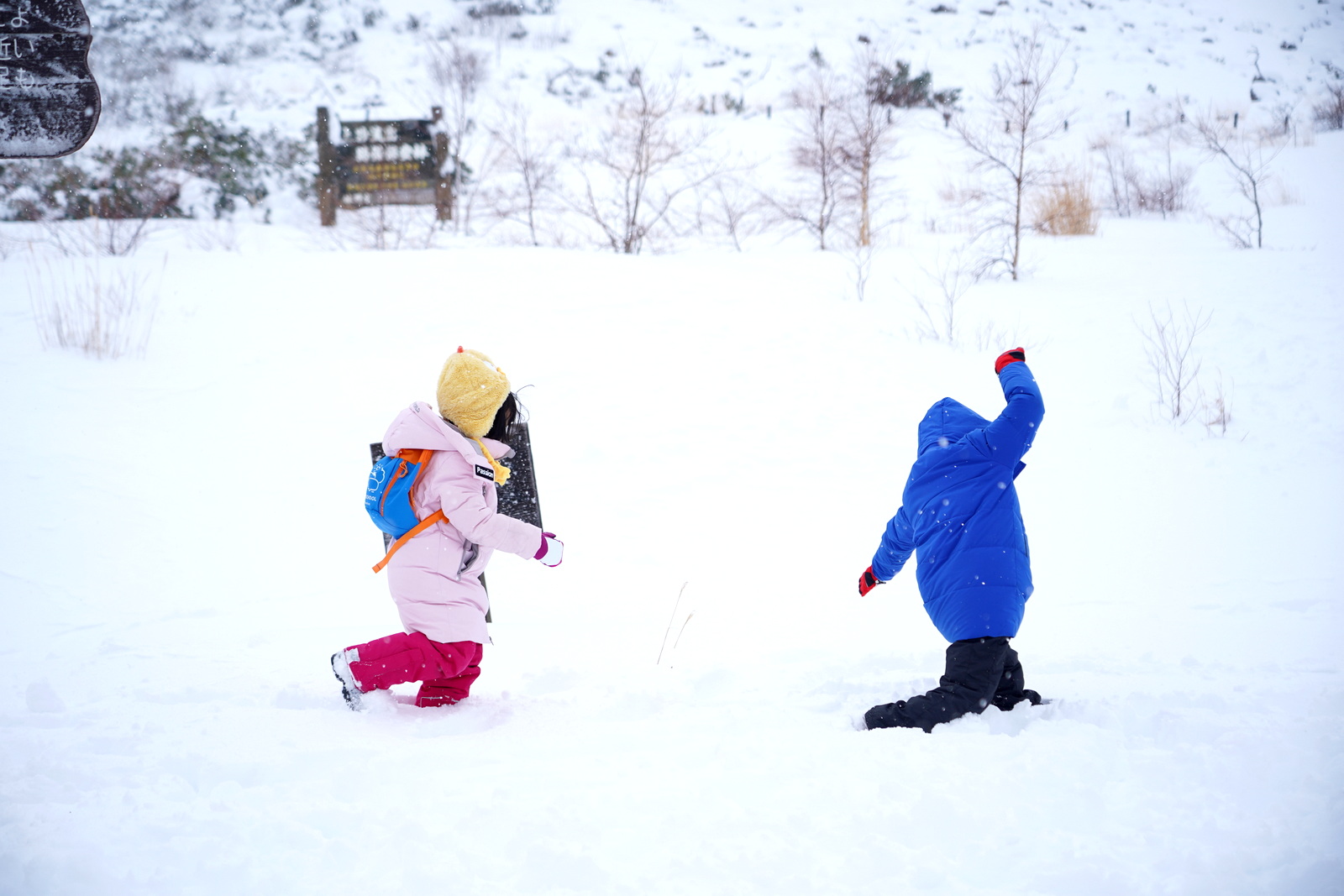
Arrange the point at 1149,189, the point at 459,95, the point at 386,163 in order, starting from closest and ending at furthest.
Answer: the point at 386,163
the point at 1149,189
the point at 459,95

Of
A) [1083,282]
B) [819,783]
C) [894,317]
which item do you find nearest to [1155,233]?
[1083,282]

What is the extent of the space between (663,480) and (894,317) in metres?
3.46

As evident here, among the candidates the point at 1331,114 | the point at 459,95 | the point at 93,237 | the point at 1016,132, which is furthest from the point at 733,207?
the point at 1331,114

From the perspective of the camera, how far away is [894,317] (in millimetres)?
7484

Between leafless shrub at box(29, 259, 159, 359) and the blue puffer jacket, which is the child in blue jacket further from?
leafless shrub at box(29, 259, 159, 359)

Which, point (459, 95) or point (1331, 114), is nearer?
point (1331, 114)

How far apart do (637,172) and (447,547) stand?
768 cm

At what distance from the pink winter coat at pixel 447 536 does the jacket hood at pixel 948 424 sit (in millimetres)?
1292

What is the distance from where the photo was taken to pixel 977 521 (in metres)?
2.51

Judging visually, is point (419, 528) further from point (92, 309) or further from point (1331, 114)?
point (1331, 114)

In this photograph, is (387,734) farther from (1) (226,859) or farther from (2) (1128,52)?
(2) (1128,52)

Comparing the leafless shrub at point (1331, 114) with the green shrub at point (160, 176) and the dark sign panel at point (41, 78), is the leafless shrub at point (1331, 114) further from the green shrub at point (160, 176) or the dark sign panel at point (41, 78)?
the dark sign panel at point (41, 78)

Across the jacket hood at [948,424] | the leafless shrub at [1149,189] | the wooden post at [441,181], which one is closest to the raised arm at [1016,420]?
the jacket hood at [948,424]

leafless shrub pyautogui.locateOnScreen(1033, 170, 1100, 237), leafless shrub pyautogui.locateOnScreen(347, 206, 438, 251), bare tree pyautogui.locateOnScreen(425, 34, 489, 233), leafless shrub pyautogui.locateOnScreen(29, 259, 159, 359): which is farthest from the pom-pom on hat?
leafless shrub pyautogui.locateOnScreen(1033, 170, 1100, 237)
